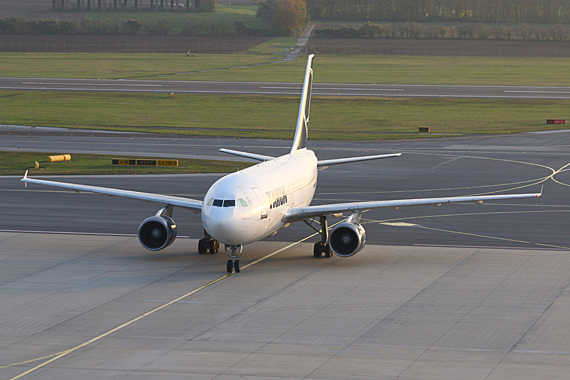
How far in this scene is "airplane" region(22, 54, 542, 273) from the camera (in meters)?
32.2

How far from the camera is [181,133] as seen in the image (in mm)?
85688

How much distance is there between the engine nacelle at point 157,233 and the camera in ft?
118

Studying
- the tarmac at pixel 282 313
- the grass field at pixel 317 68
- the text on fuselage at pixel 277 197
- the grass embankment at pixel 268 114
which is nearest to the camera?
the tarmac at pixel 282 313

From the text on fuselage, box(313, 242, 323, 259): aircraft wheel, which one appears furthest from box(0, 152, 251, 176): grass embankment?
the text on fuselage

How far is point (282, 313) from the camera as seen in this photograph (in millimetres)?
28359

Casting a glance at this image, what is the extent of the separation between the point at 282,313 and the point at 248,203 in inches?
Result: 228

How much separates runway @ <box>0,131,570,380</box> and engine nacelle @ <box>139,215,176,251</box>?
0.96 meters

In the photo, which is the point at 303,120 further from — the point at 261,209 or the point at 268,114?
the point at 268,114

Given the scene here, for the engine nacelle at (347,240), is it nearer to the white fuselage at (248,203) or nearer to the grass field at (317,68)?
the white fuselage at (248,203)

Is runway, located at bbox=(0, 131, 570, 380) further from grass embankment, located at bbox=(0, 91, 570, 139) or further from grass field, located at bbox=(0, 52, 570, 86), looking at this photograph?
grass field, located at bbox=(0, 52, 570, 86)

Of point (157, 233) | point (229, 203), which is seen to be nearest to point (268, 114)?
point (157, 233)

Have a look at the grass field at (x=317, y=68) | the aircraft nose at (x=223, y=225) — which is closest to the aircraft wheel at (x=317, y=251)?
the aircraft nose at (x=223, y=225)

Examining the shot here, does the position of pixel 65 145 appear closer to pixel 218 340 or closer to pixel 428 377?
pixel 218 340

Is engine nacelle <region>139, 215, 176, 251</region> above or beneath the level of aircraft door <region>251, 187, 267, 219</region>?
beneath
